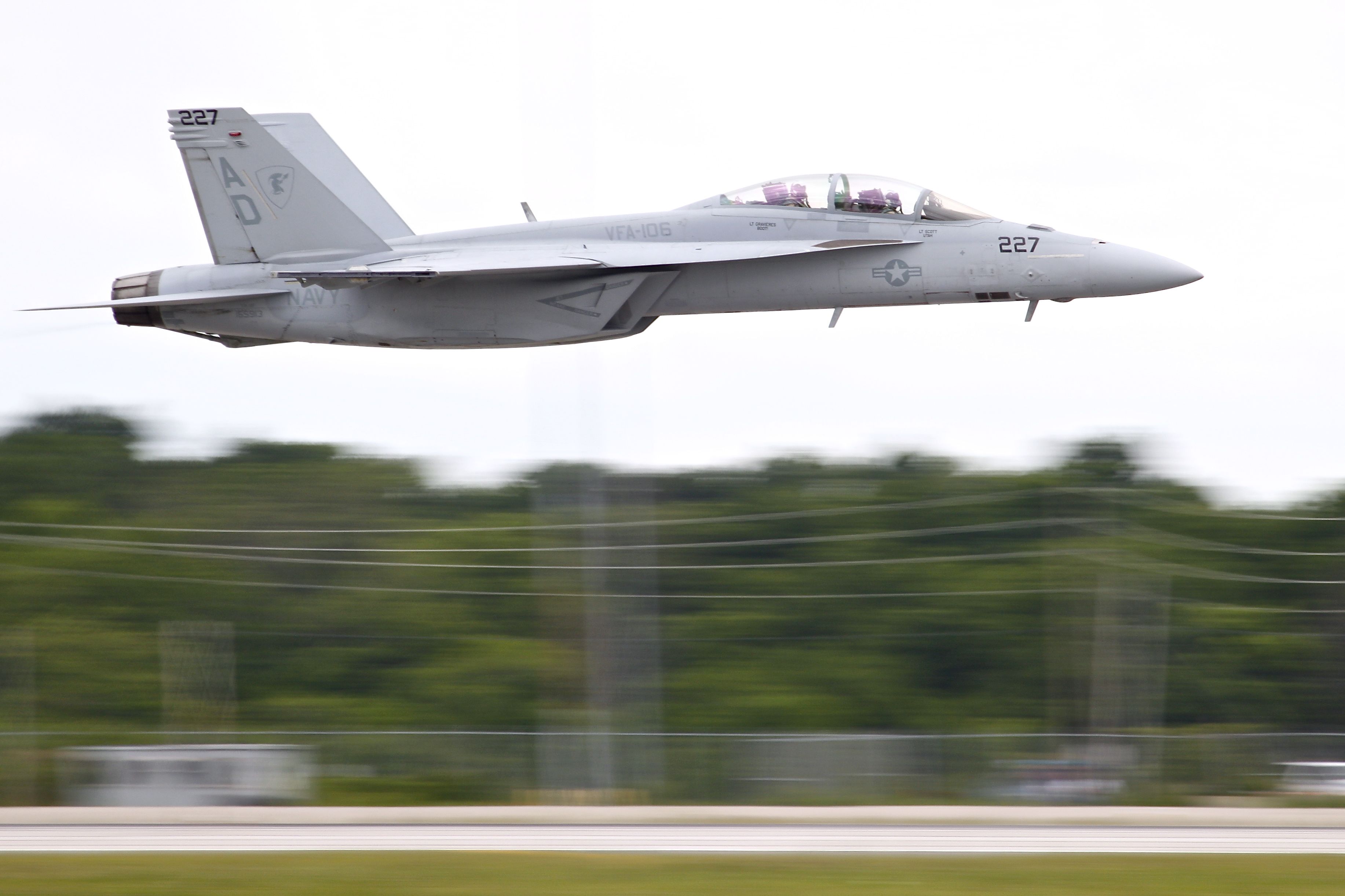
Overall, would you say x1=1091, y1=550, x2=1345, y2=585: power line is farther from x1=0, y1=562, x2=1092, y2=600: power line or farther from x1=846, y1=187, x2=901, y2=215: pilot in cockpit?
x1=846, y1=187, x2=901, y2=215: pilot in cockpit

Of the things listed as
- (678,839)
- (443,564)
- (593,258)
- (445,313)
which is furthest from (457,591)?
(593,258)

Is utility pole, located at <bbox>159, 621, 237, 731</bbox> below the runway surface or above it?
below

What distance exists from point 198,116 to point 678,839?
11754 mm

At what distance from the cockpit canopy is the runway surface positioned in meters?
7.77

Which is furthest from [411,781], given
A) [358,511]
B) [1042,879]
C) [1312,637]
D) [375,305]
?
[1312,637]

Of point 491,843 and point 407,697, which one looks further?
point 407,697

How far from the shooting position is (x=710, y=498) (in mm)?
43531

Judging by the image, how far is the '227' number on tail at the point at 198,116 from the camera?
784 inches

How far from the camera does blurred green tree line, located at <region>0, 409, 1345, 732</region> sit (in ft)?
115

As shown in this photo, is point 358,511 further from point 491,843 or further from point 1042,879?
point 1042,879

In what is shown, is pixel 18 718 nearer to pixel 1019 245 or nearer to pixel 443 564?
pixel 443 564

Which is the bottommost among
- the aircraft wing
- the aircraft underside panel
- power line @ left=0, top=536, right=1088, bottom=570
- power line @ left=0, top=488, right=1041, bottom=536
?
power line @ left=0, top=536, right=1088, bottom=570

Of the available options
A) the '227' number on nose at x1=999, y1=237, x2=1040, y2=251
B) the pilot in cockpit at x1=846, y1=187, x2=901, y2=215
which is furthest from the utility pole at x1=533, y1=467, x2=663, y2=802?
the '227' number on nose at x1=999, y1=237, x2=1040, y2=251

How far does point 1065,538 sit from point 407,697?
1695 centimetres
